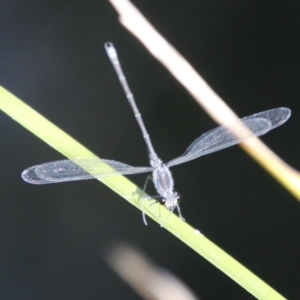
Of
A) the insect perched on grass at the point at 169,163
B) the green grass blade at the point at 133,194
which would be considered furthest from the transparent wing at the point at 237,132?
the green grass blade at the point at 133,194

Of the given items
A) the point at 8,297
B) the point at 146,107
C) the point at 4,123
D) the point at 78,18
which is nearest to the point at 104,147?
the point at 146,107

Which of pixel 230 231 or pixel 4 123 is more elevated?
pixel 4 123

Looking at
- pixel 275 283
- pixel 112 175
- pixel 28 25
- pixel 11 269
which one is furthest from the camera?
pixel 28 25

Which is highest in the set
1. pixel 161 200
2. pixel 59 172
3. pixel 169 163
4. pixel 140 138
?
pixel 140 138

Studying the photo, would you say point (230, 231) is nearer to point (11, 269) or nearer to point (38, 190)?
point (38, 190)

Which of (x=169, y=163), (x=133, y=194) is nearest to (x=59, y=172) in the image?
(x=133, y=194)

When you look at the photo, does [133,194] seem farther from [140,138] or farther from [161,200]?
[140,138]
